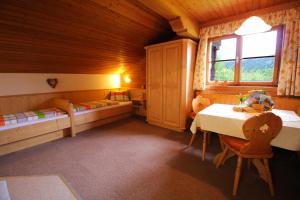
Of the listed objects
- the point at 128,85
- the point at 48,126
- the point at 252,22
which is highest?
the point at 252,22

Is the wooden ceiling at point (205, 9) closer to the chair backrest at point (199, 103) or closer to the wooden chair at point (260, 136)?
the chair backrest at point (199, 103)

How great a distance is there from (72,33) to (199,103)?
7.96 feet

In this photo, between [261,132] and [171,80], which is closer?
[261,132]

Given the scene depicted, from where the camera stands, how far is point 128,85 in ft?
15.8

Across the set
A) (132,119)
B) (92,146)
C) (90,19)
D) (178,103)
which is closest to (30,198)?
(92,146)

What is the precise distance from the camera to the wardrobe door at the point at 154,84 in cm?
335

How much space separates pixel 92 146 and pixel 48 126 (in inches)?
34.6

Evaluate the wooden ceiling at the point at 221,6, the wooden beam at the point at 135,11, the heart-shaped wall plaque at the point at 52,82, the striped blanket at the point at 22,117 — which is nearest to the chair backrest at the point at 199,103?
the wooden ceiling at the point at 221,6

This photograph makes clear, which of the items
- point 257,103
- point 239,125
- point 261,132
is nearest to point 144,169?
point 239,125

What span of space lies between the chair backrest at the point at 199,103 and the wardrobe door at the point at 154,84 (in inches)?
35.6

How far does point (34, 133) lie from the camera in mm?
2535

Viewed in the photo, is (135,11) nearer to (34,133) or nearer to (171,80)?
(171,80)

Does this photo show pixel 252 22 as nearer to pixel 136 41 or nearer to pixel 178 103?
pixel 178 103

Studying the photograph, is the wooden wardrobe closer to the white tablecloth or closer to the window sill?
the window sill
